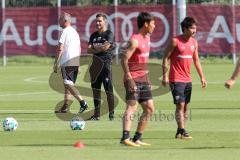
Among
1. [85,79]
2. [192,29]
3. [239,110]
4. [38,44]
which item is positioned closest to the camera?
[192,29]

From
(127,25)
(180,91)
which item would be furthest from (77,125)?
(127,25)

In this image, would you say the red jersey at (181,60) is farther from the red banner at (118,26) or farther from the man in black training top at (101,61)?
the red banner at (118,26)

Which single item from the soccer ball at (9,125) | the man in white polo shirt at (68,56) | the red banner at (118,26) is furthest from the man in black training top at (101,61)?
the red banner at (118,26)

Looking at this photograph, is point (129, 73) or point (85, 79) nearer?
point (129, 73)

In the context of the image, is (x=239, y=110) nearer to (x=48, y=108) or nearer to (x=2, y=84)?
(x=48, y=108)

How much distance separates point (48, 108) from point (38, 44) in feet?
80.7

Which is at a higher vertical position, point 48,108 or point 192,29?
point 192,29

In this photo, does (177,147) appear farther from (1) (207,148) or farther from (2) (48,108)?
(2) (48,108)

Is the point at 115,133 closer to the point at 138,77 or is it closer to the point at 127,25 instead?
the point at 138,77

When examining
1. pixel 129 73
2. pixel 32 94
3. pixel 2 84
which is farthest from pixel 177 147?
pixel 2 84

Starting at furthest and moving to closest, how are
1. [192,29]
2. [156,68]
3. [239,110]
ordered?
[156,68]
[239,110]
[192,29]

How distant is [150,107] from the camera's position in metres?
15.2

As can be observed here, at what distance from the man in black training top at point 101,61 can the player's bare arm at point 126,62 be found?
479cm

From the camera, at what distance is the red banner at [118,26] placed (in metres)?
45.9
